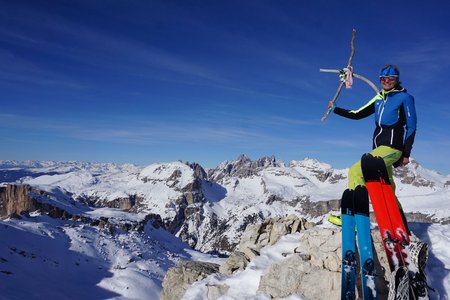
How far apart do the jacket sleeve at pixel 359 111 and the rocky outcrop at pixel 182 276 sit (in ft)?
42.9

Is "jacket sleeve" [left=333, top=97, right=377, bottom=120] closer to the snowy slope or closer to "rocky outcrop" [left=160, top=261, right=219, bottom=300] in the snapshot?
"rocky outcrop" [left=160, top=261, right=219, bottom=300]

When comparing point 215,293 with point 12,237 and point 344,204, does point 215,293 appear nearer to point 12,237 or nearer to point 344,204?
point 344,204

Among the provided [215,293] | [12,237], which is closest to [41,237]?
[12,237]

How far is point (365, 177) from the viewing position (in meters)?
11.2

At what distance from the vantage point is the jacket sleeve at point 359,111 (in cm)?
1280

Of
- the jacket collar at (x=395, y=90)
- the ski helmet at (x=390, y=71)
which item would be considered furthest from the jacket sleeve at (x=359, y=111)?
the ski helmet at (x=390, y=71)

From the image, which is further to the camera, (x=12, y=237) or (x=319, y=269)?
(x=12, y=237)

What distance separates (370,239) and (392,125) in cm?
377

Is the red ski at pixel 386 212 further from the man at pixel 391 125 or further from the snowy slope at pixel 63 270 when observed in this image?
the snowy slope at pixel 63 270

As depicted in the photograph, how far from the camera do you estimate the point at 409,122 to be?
11016mm

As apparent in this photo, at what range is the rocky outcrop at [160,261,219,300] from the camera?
71.9 ft

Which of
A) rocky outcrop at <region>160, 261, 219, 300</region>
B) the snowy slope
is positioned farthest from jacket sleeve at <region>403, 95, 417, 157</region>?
the snowy slope

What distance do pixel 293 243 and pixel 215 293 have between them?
420 centimetres

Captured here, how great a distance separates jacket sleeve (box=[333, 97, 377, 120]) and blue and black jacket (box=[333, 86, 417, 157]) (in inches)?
26.0
